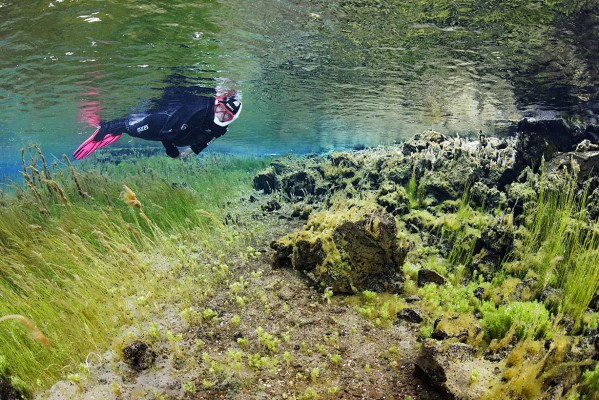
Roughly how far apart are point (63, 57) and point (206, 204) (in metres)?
6.93

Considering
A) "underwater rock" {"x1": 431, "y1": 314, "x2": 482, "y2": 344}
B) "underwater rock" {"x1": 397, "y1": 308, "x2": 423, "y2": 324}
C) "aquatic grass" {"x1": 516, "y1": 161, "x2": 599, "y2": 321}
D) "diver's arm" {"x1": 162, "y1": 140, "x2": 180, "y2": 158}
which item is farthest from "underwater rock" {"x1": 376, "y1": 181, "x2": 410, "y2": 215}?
"diver's arm" {"x1": 162, "y1": 140, "x2": 180, "y2": 158}

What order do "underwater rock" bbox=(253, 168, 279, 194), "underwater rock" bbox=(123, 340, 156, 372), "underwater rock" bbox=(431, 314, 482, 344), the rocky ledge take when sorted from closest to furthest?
the rocky ledge, "underwater rock" bbox=(123, 340, 156, 372), "underwater rock" bbox=(431, 314, 482, 344), "underwater rock" bbox=(253, 168, 279, 194)

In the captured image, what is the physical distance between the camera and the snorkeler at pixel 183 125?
13508mm

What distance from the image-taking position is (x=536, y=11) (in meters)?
7.67

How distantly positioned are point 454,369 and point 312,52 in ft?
34.6

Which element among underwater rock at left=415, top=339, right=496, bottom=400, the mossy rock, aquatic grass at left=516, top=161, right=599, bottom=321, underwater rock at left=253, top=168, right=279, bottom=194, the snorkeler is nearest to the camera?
underwater rock at left=415, top=339, right=496, bottom=400

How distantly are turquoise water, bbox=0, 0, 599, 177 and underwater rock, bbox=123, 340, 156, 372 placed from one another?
732 centimetres

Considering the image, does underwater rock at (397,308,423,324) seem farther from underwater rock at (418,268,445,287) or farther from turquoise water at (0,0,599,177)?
turquoise water at (0,0,599,177)

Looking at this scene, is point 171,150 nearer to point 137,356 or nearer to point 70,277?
point 70,277

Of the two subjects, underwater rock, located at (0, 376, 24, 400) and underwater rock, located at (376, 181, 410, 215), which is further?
A: underwater rock, located at (376, 181, 410, 215)

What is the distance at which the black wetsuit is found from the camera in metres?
13.4

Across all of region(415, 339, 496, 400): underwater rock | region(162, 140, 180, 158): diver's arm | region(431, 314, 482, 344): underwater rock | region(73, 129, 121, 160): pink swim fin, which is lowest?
region(73, 129, 121, 160): pink swim fin

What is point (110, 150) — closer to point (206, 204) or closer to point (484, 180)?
point (206, 204)

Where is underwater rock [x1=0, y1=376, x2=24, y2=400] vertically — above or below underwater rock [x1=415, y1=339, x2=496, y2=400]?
below
